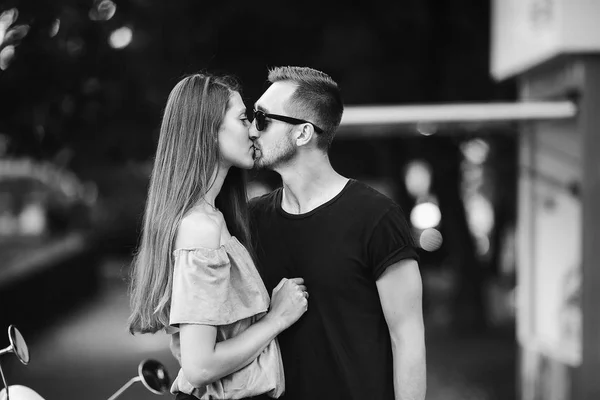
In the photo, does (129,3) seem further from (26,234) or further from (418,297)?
(26,234)

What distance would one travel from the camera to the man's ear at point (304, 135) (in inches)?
123

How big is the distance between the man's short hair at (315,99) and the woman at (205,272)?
23 cm

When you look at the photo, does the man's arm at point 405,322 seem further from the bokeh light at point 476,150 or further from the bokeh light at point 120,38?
the bokeh light at point 476,150

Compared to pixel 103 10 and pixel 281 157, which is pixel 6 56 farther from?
pixel 281 157

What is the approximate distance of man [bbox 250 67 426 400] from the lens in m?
2.96

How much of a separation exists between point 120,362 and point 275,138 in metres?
8.90

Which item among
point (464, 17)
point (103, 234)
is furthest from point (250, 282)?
point (103, 234)

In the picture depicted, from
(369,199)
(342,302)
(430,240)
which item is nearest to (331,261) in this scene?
(342,302)

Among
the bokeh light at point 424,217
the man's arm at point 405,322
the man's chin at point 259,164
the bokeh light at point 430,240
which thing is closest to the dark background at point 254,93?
the man's chin at point 259,164

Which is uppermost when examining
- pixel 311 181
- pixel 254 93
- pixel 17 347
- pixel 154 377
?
pixel 254 93

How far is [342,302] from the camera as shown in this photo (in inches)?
119

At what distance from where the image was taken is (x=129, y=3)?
21.9 feet

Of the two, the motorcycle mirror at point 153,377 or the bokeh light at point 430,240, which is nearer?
the motorcycle mirror at point 153,377

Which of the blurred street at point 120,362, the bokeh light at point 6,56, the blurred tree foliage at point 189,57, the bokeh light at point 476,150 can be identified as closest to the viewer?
the bokeh light at point 6,56
